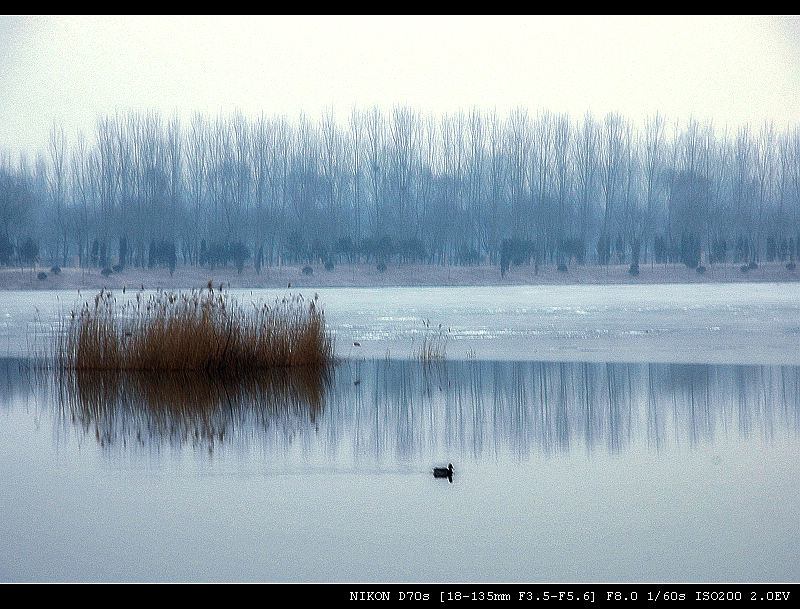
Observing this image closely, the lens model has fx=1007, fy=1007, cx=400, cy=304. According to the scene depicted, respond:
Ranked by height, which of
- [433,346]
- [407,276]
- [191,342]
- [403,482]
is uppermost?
[407,276]

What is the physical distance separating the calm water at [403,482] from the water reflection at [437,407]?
3cm

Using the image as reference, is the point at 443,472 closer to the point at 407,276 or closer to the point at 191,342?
the point at 191,342

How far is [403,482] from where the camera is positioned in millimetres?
5172

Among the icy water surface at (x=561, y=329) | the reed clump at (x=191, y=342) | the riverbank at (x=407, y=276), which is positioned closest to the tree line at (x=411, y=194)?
the riverbank at (x=407, y=276)

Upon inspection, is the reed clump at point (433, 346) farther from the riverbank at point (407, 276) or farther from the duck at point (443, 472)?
the riverbank at point (407, 276)

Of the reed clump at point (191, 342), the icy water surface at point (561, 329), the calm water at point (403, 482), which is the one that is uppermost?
the reed clump at point (191, 342)

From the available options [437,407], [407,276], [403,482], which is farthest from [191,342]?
[407,276]

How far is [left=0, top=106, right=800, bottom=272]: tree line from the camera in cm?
4581

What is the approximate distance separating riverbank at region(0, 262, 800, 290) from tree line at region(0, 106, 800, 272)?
3.95 ft

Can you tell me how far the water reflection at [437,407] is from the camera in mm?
6328

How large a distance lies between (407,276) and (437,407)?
34.8m

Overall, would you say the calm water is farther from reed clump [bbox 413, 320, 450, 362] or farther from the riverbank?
the riverbank

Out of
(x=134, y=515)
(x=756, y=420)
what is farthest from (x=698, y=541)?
(x=756, y=420)
